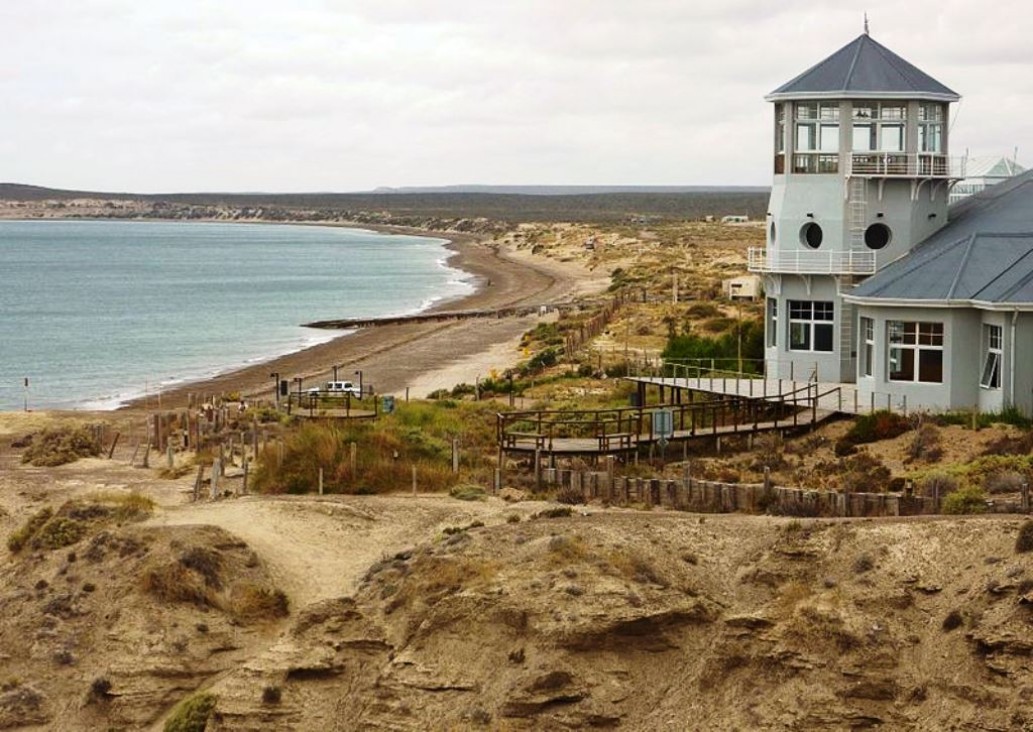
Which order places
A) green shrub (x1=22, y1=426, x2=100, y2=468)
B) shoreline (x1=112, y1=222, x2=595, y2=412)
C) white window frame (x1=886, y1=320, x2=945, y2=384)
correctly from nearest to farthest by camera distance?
white window frame (x1=886, y1=320, x2=945, y2=384) < green shrub (x1=22, y1=426, x2=100, y2=468) < shoreline (x1=112, y1=222, x2=595, y2=412)

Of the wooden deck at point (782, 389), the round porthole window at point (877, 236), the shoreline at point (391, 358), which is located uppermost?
the round porthole window at point (877, 236)

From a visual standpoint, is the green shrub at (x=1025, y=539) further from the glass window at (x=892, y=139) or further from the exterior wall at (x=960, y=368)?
the glass window at (x=892, y=139)

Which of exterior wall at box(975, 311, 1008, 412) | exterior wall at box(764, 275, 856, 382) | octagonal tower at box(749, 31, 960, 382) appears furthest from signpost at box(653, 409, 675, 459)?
exterior wall at box(764, 275, 856, 382)

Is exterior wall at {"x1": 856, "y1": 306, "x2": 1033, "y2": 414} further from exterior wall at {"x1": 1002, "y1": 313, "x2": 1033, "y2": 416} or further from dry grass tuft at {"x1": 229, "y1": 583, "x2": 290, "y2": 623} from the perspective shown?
dry grass tuft at {"x1": 229, "y1": 583, "x2": 290, "y2": 623}

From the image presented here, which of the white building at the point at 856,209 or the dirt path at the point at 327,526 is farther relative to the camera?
the white building at the point at 856,209

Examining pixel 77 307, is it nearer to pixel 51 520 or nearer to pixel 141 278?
pixel 141 278

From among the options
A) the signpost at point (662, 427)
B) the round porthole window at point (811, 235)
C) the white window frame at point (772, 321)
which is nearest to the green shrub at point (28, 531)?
the signpost at point (662, 427)

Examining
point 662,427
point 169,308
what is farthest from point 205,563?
point 169,308
